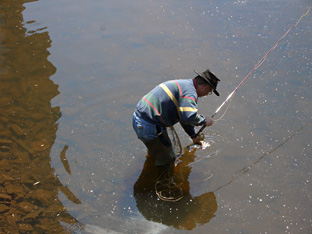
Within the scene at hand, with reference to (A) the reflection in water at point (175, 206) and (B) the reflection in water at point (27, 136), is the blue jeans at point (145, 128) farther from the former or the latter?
(B) the reflection in water at point (27, 136)

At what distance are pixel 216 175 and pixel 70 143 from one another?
88.8 inches

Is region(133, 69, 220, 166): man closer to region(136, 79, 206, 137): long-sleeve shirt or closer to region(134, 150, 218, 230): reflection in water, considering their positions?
region(136, 79, 206, 137): long-sleeve shirt

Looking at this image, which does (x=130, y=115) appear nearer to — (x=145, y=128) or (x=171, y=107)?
(x=145, y=128)

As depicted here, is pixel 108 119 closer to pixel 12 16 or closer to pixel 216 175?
pixel 216 175

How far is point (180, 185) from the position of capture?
5621 millimetres

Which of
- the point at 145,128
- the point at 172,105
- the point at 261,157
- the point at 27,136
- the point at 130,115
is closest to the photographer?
the point at 172,105

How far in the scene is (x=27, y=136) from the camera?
6.25m

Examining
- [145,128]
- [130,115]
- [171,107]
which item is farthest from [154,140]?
[130,115]

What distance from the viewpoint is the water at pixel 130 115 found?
202 inches

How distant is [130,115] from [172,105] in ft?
6.20

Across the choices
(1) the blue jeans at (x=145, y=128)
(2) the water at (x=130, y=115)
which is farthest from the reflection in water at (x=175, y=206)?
(1) the blue jeans at (x=145, y=128)

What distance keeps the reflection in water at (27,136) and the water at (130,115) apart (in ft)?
0.07

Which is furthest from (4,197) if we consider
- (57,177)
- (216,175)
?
(216,175)

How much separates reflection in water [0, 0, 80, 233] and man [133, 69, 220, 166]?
133 centimetres
